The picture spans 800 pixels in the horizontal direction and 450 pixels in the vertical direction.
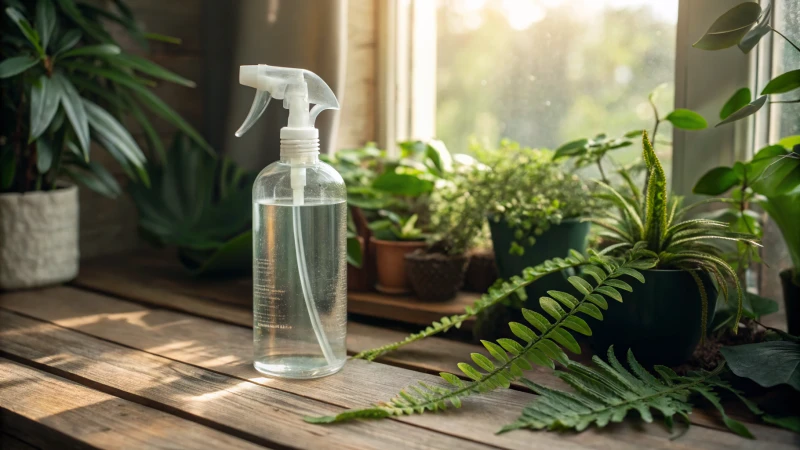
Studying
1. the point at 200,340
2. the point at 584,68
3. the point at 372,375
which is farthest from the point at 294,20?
the point at 372,375

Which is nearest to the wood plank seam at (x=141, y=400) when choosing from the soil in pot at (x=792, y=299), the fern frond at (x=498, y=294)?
the fern frond at (x=498, y=294)

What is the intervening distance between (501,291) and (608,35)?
56cm

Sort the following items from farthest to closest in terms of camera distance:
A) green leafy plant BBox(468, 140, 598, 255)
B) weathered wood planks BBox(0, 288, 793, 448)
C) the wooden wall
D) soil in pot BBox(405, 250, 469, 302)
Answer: the wooden wall < soil in pot BBox(405, 250, 469, 302) < green leafy plant BBox(468, 140, 598, 255) < weathered wood planks BBox(0, 288, 793, 448)

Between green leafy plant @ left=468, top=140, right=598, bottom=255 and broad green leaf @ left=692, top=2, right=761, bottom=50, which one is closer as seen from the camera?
broad green leaf @ left=692, top=2, right=761, bottom=50

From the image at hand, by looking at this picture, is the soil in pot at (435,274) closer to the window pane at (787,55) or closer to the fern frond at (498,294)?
the fern frond at (498,294)

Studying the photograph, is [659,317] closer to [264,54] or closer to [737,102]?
[737,102]

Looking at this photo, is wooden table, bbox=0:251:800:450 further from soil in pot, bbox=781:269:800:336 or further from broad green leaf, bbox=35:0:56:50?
broad green leaf, bbox=35:0:56:50

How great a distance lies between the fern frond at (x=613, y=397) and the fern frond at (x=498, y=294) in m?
0.12

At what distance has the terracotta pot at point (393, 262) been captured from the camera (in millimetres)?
1241

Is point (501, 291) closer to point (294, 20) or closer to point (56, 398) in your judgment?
point (56, 398)

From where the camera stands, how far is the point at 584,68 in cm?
132

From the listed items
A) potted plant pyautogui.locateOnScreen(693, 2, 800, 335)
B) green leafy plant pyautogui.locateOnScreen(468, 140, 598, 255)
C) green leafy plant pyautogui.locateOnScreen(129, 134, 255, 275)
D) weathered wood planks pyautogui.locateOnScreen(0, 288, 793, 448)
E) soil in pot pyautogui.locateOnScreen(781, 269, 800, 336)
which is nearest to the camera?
weathered wood planks pyautogui.locateOnScreen(0, 288, 793, 448)

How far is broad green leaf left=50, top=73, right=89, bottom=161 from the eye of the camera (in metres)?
1.20

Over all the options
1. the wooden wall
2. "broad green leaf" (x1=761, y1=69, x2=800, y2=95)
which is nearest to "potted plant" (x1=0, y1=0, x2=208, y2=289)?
the wooden wall
